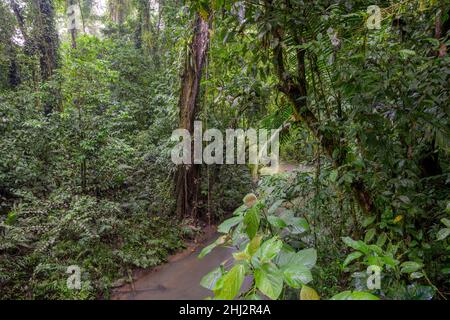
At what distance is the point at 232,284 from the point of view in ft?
2.42

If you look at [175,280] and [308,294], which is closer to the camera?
[308,294]

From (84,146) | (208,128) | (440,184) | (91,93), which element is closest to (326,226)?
(440,184)

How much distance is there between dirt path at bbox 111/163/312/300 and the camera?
136 inches

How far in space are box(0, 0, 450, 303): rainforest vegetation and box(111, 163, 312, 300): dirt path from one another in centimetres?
16

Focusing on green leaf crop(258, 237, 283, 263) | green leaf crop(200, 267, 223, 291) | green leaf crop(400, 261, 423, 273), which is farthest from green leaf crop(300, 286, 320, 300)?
green leaf crop(400, 261, 423, 273)

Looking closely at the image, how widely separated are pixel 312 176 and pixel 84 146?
3461mm

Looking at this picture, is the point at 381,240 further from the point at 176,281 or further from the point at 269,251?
the point at 176,281

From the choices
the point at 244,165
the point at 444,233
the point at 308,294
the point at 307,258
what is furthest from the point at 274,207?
the point at 244,165

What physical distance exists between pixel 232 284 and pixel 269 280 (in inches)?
3.8

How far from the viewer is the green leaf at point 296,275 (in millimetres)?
757

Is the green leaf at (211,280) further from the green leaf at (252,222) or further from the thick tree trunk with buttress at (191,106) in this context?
the thick tree trunk with buttress at (191,106)

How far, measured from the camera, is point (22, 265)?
3.40m

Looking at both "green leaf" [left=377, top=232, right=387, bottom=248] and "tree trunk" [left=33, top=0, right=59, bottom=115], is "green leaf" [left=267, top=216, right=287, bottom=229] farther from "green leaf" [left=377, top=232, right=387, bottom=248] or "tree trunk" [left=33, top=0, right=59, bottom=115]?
"tree trunk" [left=33, top=0, right=59, bottom=115]

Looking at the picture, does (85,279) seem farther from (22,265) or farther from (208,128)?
(208,128)
